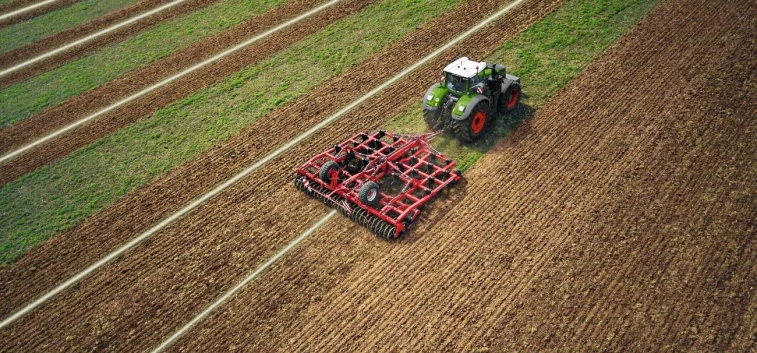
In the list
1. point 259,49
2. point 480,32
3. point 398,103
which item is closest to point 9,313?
point 398,103

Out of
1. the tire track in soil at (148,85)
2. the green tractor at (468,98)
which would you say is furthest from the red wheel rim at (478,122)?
the tire track in soil at (148,85)

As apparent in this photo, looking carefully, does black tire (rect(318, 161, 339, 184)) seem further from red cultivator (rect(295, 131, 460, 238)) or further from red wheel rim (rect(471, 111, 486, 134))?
red wheel rim (rect(471, 111, 486, 134))

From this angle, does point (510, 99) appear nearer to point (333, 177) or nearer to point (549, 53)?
point (549, 53)

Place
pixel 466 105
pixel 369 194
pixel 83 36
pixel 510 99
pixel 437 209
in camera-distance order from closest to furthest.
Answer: pixel 369 194 < pixel 437 209 < pixel 466 105 < pixel 510 99 < pixel 83 36

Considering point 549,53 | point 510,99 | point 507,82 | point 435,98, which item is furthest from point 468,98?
point 549,53

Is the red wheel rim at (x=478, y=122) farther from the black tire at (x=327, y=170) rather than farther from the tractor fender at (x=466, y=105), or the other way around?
the black tire at (x=327, y=170)
